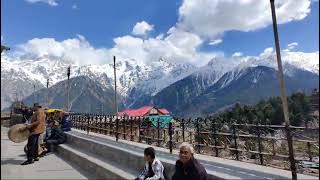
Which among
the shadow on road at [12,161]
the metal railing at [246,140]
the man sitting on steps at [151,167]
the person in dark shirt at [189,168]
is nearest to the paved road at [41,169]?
the shadow on road at [12,161]

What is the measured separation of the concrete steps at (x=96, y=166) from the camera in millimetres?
8498

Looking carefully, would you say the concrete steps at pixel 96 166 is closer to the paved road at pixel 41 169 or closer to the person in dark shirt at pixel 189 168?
the paved road at pixel 41 169

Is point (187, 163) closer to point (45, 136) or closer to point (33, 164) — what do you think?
point (33, 164)

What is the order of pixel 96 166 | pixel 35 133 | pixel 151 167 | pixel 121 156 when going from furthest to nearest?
pixel 35 133
pixel 96 166
pixel 121 156
pixel 151 167

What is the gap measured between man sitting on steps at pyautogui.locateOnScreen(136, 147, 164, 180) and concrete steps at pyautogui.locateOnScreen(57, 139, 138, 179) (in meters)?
1.18

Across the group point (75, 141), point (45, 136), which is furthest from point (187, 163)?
point (45, 136)

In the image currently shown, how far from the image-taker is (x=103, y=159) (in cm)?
1087

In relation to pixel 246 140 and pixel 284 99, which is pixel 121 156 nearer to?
pixel 246 140

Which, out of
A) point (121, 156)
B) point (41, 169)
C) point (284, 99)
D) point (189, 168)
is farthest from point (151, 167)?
point (41, 169)

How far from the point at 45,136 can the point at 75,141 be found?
2527 millimetres

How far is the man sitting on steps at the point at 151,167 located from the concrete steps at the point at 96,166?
1178 mm

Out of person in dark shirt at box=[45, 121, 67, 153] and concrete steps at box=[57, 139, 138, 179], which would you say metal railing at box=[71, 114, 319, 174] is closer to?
concrete steps at box=[57, 139, 138, 179]

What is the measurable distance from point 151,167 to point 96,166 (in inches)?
140

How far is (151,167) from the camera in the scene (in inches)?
270
